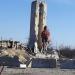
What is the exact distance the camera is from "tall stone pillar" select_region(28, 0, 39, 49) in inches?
1076

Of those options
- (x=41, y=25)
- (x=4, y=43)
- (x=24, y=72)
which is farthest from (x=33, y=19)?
(x=24, y=72)

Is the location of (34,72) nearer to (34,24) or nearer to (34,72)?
(34,72)

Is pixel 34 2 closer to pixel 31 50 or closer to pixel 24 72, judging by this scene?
pixel 31 50

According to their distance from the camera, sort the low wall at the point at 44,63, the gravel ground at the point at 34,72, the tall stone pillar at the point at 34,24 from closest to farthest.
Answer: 1. the gravel ground at the point at 34,72
2. the low wall at the point at 44,63
3. the tall stone pillar at the point at 34,24

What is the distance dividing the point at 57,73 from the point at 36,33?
67.8 ft

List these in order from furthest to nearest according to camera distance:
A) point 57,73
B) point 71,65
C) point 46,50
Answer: point 46,50, point 71,65, point 57,73

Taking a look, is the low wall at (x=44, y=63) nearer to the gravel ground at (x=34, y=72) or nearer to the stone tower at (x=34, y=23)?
the gravel ground at (x=34, y=72)

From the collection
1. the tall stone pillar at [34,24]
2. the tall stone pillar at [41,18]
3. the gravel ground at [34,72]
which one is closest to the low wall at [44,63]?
the gravel ground at [34,72]

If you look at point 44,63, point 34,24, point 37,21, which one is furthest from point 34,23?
point 44,63

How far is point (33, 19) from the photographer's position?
2739cm

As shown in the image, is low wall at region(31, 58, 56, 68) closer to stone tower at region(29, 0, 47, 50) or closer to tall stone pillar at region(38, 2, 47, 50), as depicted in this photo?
stone tower at region(29, 0, 47, 50)

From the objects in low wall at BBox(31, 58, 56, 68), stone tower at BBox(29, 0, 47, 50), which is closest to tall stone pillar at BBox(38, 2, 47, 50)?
stone tower at BBox(29, 0, 47, 50)

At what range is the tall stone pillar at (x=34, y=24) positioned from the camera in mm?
27328

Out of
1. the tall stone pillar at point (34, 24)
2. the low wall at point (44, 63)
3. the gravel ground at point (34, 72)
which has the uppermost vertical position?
the tall stone pillar at point (34, 24)
